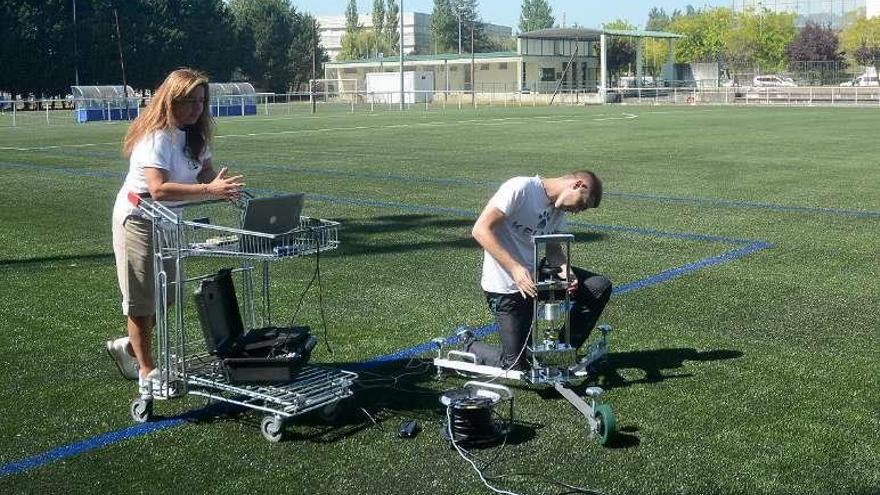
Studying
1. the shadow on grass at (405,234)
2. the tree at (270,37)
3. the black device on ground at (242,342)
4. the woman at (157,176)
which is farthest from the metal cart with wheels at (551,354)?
the tree at (270,37)

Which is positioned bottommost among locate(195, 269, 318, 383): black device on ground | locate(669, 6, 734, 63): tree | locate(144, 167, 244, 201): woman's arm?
locate(195, 269, 318, 383): black device on ground

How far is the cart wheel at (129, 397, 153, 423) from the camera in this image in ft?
16.8

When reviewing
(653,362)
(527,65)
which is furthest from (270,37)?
(653,362)

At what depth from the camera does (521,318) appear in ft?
18.4

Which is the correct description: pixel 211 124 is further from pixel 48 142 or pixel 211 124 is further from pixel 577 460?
pixel 48 142

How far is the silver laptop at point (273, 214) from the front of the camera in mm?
4691

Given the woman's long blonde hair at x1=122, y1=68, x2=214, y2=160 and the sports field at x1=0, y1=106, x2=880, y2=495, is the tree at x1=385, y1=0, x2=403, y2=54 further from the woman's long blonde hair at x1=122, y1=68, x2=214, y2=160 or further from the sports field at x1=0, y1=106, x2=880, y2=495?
the woman's long blonde hair at x1=122, y1=68, x2=214, y2=160

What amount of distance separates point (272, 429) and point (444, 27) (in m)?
148

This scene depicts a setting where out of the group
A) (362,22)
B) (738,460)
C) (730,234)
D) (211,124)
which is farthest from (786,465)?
(362,22)

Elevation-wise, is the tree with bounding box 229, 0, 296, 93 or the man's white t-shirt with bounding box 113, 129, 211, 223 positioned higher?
the tree with bounding box 229, 0, 296, 93

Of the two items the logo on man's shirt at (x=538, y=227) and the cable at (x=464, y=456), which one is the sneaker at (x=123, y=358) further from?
the logo on man's shirt at (x=538, y=227)

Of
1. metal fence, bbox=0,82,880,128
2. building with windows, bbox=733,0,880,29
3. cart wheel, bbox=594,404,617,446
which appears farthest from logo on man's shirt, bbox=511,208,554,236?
building with windows, bbox=733,0,880,29

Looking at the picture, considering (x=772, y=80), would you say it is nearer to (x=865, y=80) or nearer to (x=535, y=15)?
(x=865, y=80)

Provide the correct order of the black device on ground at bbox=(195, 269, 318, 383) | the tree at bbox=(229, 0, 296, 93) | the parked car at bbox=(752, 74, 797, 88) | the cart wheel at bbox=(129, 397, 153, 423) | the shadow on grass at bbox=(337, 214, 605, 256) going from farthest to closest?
the tree at bbox=(229, 0, 296, 93) → the parked car at bbox=(752, 74, 797, 88) → the shadow on grass at bbox=(337, 214, 605, 256) → the cart wheel at bbox=(129, 397, 153, 423) → the black device on ground at bbox=(195, 269, 318, 383)
